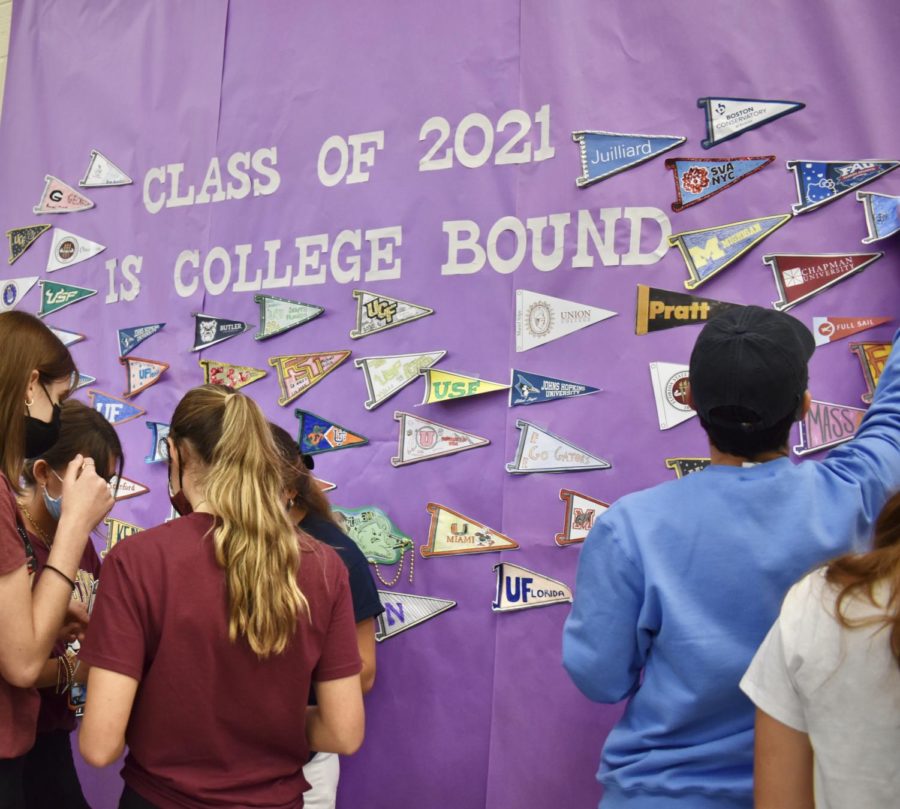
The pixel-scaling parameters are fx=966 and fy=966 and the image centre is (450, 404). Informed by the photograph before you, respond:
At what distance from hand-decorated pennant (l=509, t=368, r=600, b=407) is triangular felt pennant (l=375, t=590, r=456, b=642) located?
0.48m

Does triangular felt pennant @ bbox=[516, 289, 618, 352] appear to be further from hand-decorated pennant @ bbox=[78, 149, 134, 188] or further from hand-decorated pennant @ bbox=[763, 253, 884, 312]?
hand-decorated pennant @ bbox=[78, 149, 134, 188]

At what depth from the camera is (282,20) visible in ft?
8.15

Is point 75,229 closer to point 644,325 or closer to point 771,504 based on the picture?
point 644,325

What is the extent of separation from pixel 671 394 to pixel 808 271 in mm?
346

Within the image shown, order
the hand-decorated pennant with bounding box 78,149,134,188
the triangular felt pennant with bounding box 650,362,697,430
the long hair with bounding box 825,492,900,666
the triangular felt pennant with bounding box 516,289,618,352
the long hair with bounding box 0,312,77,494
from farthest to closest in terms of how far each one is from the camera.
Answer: the hand-decorated pennant with bounding box 78,149,134,188 < the triangular felt pennant with bounding box 516,289,618,352 < the triangular felt pennant with bounding box 650,362,697,430 < the long hair with bounding box 0,312,77,494 < the long hair with bounding box 825,492,900,666

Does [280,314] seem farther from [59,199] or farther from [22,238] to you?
[22,238]

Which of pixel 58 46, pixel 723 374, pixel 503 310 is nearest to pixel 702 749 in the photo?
pixel 723 374

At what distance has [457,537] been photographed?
2131 millimetres

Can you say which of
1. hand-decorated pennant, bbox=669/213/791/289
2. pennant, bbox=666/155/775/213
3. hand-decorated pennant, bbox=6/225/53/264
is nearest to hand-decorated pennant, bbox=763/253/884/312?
hand-decorated pennant, bbox=669/213/791/289

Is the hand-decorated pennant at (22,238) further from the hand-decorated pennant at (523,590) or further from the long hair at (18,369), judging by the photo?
the hand-decorated pennant at (523,590)

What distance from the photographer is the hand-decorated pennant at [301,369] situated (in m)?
2.36

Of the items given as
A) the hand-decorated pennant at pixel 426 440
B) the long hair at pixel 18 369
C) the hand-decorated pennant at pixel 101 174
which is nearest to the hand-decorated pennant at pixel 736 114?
the hand-decorated pennant at pixel 426 440

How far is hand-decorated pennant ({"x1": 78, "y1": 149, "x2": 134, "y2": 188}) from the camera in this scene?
277 cm

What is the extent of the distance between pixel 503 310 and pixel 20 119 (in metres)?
1.82
